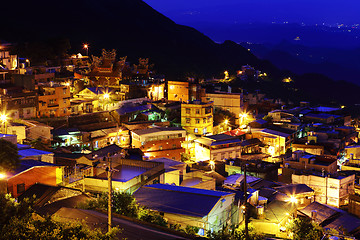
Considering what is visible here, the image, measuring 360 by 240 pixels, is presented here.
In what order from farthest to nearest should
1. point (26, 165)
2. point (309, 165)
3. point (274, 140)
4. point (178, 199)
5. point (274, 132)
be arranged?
point (274, 132) → point (274, 140) → point (309, 165) → point (26, 165) → point (178, 199)

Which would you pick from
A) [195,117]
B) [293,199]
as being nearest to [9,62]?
[195,117]

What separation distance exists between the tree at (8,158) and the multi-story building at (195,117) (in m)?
14.1

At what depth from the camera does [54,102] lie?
23797mm

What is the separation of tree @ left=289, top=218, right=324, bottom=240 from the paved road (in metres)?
4.91

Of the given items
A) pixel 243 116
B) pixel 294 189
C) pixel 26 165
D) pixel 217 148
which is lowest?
pixel 294 189

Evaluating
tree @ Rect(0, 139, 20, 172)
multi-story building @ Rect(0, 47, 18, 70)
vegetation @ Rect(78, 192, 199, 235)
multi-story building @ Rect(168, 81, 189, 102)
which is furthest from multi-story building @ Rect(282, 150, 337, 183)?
multi-story building @ Rect(0, 47, 18, 70)

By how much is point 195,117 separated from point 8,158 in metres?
14.9

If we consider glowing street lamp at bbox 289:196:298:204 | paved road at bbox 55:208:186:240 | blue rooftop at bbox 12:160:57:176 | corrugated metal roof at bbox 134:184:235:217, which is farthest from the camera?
glowing street lamp at bbox 289:196:298:204

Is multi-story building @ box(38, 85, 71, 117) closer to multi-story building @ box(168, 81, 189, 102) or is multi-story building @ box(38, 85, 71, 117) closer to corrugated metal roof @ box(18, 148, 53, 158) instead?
corrugated metal roof @ box(18, 148, 53, 158)

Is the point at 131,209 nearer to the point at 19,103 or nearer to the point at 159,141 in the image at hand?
the point at 159,141

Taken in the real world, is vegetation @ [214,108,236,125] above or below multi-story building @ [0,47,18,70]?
below

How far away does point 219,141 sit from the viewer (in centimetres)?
2358

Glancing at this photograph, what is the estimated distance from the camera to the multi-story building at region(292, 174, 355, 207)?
18266mm

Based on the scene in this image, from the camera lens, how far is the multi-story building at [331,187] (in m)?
18.3
